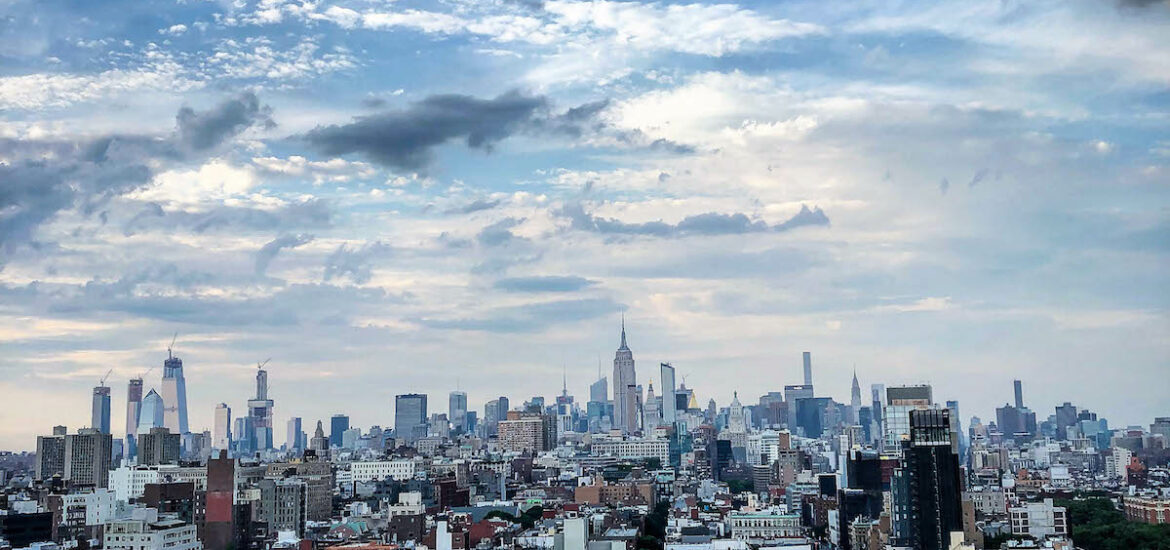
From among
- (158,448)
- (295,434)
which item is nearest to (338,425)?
(295,434)

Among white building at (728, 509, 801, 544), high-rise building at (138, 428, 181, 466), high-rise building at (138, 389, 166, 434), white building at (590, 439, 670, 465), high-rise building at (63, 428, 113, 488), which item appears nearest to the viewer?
white building at (728, 509, 801, 544)

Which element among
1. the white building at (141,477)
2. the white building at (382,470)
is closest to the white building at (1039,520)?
the white building at (141,477)

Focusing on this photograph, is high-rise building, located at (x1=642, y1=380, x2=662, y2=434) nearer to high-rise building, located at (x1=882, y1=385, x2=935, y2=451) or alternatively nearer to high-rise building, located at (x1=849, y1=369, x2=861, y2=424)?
high-rise building, located at (x1=849, y1=369, x2=861, y2=424)

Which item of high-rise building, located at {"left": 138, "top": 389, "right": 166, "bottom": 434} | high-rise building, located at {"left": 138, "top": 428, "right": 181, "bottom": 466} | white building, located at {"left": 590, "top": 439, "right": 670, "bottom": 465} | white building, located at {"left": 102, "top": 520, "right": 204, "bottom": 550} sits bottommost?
white building, located at {"left": 102, "top": 520, "right": 204, "bottom": 550}

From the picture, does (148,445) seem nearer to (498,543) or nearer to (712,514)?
(712,514)

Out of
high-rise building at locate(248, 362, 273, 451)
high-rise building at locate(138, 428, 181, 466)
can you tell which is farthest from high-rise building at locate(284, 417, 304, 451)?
high-rise building at locate(138, 428, 181, 466)

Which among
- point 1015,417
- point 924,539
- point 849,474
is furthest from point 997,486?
point 1015,417

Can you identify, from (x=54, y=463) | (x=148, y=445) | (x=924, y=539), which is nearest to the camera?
(x=924, y=539)
